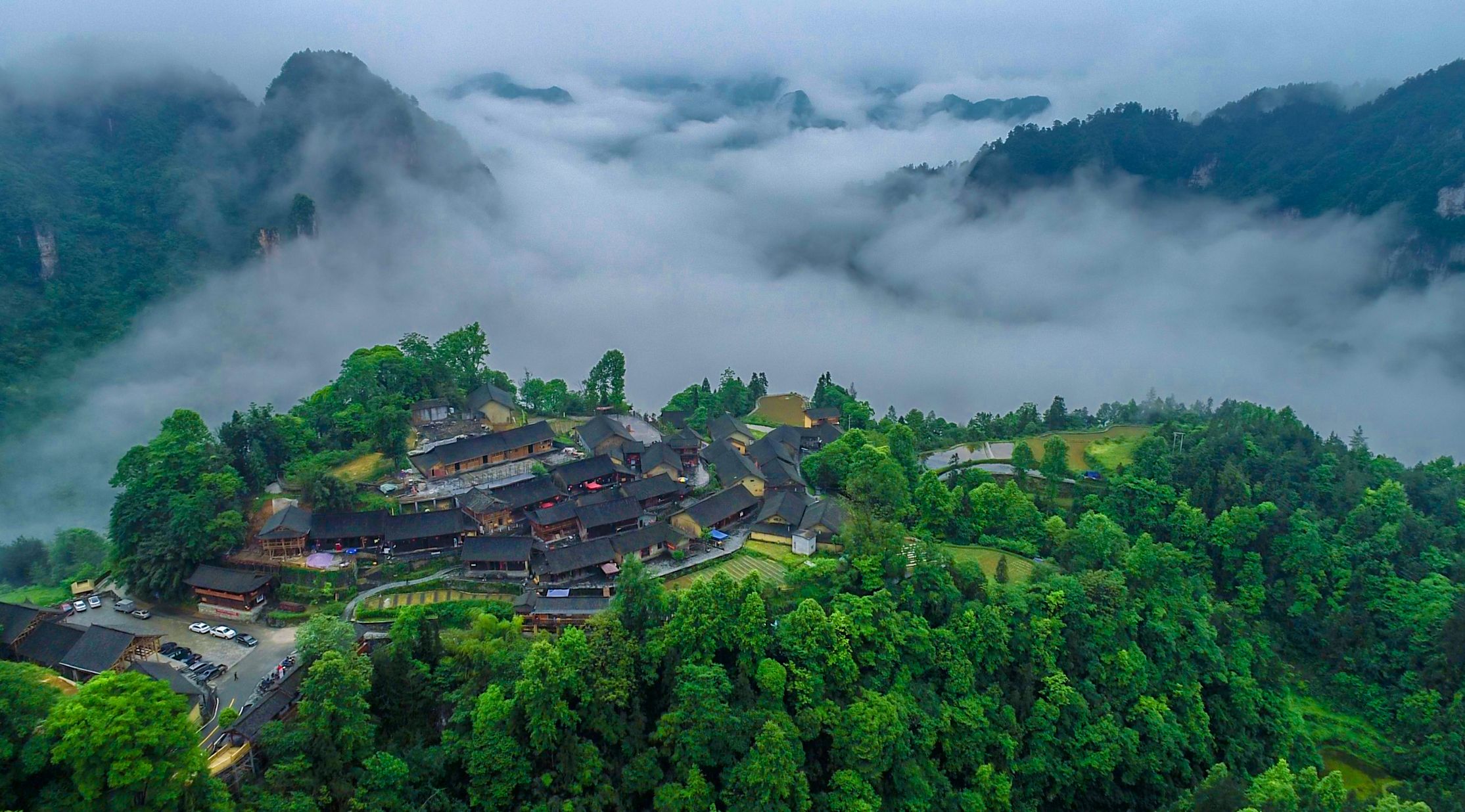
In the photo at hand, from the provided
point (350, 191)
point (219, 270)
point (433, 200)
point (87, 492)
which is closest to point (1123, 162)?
point (433, 200)

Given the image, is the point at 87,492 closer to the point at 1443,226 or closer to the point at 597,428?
the point at 597,428

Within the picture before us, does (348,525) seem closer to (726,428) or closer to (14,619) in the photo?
(14,619)

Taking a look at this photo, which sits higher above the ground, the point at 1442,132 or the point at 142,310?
the point at 1442,132

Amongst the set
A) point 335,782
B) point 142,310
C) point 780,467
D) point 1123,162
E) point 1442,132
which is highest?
point 1123,162

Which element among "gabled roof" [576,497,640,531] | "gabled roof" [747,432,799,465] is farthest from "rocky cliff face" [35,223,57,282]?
"gabled roof" [747,432,799,465]

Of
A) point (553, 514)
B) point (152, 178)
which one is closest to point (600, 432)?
point (553, 514)

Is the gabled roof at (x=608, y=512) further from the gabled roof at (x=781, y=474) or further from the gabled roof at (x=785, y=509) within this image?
the gabled roof at (x=781, y=474)

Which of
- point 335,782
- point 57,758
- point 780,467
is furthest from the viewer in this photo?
point 780,467
